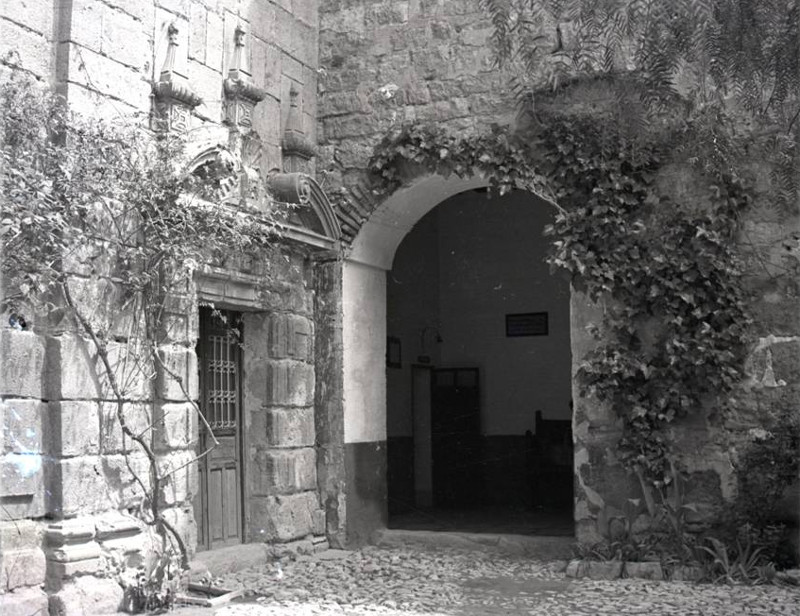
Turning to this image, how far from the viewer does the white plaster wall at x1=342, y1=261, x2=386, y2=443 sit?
8.32 metres

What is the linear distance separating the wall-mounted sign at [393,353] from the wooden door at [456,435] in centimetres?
92

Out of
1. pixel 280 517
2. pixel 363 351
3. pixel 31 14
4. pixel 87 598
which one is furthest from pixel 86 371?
pixel 363 351

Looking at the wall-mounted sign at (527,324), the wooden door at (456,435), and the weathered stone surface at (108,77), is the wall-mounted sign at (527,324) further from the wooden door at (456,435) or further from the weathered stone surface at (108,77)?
the weathered stone surface at (108,77)

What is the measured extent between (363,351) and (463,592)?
2.59 meters

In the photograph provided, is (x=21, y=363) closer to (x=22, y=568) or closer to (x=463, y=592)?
(x=22, y=568)

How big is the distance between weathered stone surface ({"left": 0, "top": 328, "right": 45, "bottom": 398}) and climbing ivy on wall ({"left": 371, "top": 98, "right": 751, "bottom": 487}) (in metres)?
3.68

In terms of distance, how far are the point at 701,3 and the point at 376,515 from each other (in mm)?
5276

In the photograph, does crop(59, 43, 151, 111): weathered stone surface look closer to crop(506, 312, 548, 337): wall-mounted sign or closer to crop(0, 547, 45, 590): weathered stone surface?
crop(0, 547, 45, 590): weathered stone surface

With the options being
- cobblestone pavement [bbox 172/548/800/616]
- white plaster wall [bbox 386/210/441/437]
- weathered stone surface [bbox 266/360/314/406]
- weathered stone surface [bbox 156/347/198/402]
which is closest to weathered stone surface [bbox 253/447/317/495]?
weathered stone surface [bbox 266/360/314/406]

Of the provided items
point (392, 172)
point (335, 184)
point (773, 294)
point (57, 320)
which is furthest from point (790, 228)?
point (57, 320)

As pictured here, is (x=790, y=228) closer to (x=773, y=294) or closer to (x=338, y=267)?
(x=773, y=294)

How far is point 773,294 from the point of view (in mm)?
7180

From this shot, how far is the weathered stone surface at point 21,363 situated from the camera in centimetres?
537

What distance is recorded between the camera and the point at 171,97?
6.47 metres
